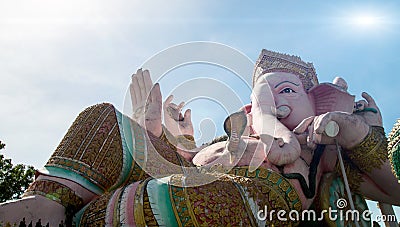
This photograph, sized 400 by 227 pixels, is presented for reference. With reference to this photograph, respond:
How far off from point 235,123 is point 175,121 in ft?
3.64

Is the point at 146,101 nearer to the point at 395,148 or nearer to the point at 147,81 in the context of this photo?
the point at 147,81

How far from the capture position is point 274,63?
4.36 metres

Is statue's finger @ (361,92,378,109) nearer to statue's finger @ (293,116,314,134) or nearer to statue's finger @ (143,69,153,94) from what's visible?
statue's finger @ (293,116,314,134)

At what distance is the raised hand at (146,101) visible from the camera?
333cm

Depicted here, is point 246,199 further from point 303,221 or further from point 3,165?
point 3,165

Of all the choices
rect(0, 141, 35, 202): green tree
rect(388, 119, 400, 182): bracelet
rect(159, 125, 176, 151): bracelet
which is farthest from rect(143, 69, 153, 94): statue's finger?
rect(0, 141, 35, 202): green tree

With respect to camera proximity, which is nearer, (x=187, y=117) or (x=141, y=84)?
(x=141, y=84)

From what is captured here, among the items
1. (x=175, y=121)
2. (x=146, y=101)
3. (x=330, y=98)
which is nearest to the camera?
(x=146, y=101)

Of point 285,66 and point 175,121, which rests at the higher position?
point 285,66

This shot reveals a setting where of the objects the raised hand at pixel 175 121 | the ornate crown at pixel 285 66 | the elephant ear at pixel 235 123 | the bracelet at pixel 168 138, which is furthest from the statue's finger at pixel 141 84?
the ornate crown at pixel 285 66

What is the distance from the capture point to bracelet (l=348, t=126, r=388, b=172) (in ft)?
11.2

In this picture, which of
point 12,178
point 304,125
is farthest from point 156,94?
point 12,178

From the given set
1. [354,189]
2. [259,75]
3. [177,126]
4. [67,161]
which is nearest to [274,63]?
[259,75]

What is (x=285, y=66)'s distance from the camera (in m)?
4.31
